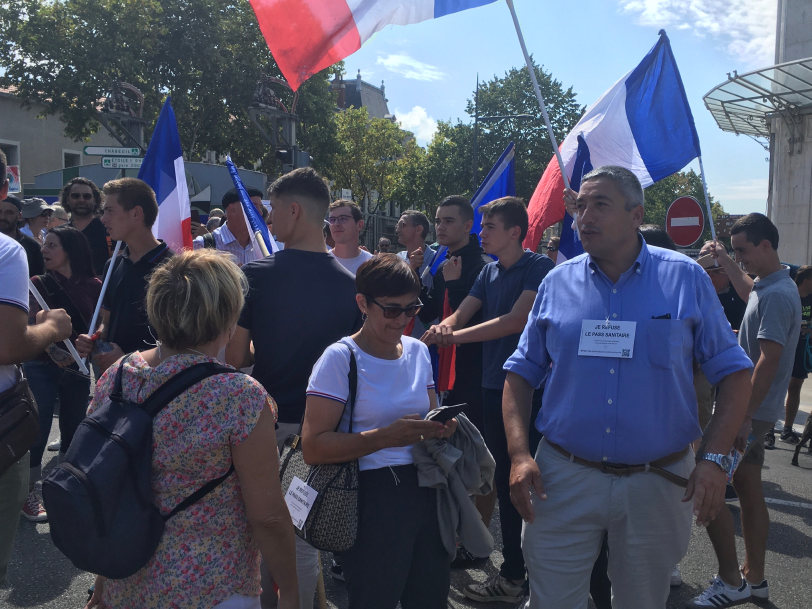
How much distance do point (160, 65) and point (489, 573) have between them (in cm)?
2848

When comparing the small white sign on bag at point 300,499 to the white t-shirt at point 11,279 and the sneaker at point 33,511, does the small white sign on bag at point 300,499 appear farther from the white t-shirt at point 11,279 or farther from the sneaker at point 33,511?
the sneaker at point 33,511

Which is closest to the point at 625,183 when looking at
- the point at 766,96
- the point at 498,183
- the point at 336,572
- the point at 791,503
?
the point at 336,572

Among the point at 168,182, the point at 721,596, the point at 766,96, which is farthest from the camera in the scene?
the point at 766,96

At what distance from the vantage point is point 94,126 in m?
27.2

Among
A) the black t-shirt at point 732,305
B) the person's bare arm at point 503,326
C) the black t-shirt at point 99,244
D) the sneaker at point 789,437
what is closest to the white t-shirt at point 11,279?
the person's bare arm at point 503,326

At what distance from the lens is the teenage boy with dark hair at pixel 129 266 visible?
330 centimetres

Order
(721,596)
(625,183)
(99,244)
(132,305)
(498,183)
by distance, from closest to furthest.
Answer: (625,183)
(132,305)
(721,596)
(498,183)
(99,244)

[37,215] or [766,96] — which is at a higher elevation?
[766,96]

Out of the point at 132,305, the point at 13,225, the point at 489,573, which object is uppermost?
the point at 13,225

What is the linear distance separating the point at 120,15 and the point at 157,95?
3.35 meters

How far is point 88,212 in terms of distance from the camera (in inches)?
252

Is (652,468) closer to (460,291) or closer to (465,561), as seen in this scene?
(465,561)

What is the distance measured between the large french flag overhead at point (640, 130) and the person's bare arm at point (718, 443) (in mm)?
2466

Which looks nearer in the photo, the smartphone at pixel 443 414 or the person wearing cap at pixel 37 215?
the smartphone at pixel 443 414
